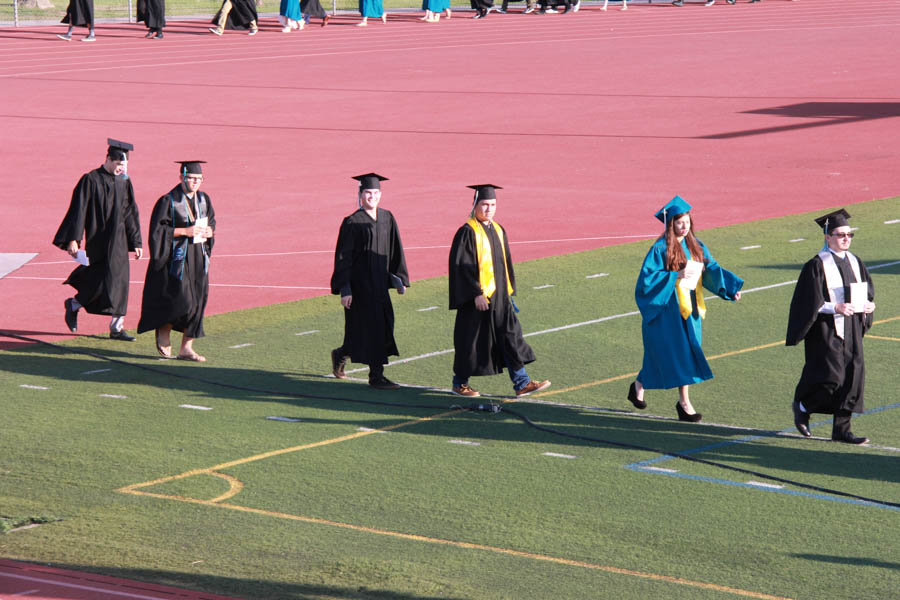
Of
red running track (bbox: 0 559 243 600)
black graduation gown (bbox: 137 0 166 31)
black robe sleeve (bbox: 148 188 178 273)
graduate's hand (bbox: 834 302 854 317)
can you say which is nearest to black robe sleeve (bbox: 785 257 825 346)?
graduate's hand (bbox: 834 302 854 317)

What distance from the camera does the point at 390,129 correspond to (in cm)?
2858

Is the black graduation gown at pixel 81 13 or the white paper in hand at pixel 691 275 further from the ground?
the black graduation gown at pixel 81 13

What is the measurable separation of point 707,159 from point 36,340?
14366 mm

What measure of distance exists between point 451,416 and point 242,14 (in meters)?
38.7

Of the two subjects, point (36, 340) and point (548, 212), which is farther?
point (548, 212)

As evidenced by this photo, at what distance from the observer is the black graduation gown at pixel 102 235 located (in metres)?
14.0

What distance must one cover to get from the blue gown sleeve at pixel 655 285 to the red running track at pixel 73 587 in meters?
4.85

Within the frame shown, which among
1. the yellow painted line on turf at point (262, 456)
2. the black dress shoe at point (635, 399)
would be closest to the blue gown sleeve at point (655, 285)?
the black dress shoe at point (635, 399)

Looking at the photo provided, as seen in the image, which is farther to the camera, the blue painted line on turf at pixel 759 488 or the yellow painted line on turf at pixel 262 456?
the yellow painted line on turf at pixel 262 456

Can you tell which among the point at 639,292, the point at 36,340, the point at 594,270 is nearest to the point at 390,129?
the point at 594,270

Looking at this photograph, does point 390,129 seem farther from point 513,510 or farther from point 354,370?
point 513,510

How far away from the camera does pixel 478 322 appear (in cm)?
1185

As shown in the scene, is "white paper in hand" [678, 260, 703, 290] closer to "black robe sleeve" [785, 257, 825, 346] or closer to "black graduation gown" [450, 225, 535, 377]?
"black robe sleeve" [785, 257, 825, 346]

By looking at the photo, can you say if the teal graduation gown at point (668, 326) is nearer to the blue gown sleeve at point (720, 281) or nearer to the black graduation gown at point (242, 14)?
the blue gown sleeve at point (720, 281)
